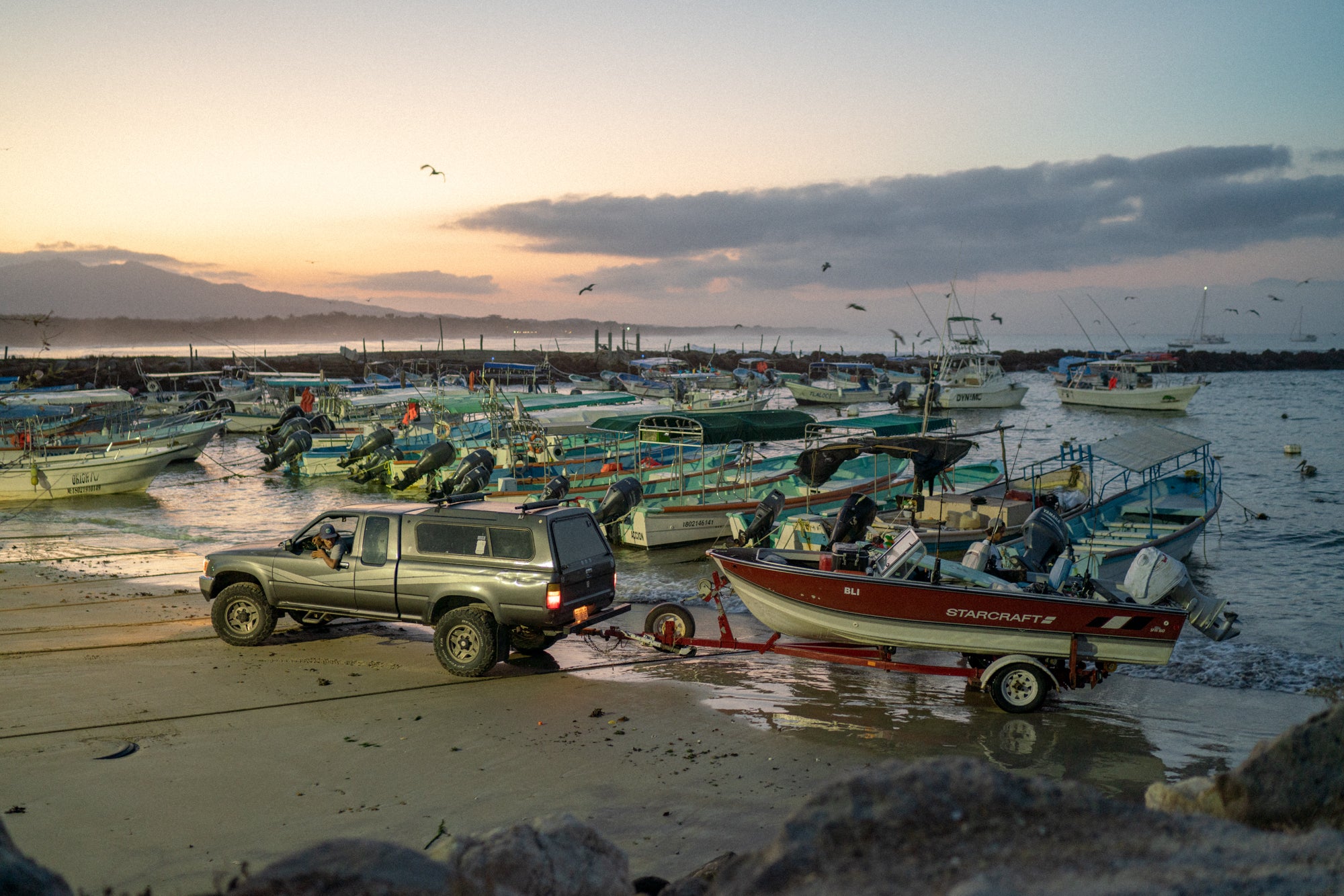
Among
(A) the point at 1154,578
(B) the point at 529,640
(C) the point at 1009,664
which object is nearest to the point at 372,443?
(B) the point at 529,640

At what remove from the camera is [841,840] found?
11.6ft

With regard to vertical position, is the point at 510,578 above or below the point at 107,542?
above

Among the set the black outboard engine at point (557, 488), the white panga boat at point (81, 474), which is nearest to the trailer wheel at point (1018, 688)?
the black outboard engine at point (557, 488)

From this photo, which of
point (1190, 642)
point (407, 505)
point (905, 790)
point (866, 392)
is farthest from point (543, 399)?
point (866, 392)

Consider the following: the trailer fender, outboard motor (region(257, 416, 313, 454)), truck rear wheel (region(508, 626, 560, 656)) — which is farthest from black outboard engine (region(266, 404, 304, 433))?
the trailer fender

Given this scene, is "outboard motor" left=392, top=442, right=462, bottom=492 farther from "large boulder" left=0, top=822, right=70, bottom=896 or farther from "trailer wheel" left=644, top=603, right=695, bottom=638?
"large boulder" left=0, top=822, right=70, bottom=896

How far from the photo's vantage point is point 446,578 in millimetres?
10602

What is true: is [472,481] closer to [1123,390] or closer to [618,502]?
[618,502]

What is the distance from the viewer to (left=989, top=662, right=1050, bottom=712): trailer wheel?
967cm

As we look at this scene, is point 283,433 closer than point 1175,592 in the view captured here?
No

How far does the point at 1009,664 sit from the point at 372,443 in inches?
→ 1065

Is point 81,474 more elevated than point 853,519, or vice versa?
point 853,519

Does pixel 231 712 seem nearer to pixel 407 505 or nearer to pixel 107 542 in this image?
pixel 407 505

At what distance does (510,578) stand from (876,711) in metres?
4.50
